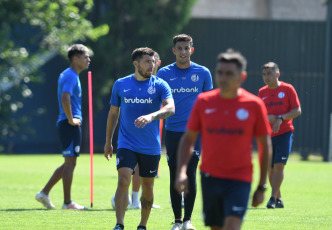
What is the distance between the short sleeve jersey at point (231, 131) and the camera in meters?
6.00

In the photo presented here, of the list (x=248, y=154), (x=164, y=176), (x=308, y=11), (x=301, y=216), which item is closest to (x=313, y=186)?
(x=164, y=176)

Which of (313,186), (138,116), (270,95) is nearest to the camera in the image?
(138,116)

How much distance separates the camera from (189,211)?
8898 mm

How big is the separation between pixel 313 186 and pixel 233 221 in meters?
10.6

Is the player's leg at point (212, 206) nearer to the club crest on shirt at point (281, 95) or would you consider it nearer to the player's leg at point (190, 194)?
the player's leg at point (190, 194)

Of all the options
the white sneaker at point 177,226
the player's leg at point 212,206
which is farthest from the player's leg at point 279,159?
the player's leg at point 212,206

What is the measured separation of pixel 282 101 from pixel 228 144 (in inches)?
224

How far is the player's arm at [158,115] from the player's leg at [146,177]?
607 mm

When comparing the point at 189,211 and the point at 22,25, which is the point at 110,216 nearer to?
the point at 189,211

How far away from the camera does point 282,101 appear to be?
454 inches

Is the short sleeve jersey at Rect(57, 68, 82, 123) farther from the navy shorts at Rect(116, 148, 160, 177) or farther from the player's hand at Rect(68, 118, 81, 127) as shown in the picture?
the navy shorts at Rect(116, 148, 160, 177)

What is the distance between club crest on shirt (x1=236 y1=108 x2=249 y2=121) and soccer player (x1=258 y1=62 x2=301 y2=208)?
546 cm

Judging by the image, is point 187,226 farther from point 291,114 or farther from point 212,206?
point 291,114

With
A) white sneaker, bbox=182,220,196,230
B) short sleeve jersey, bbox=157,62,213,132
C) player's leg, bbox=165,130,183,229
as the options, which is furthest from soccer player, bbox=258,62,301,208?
white sneaker, bbox=182,220,196,230
